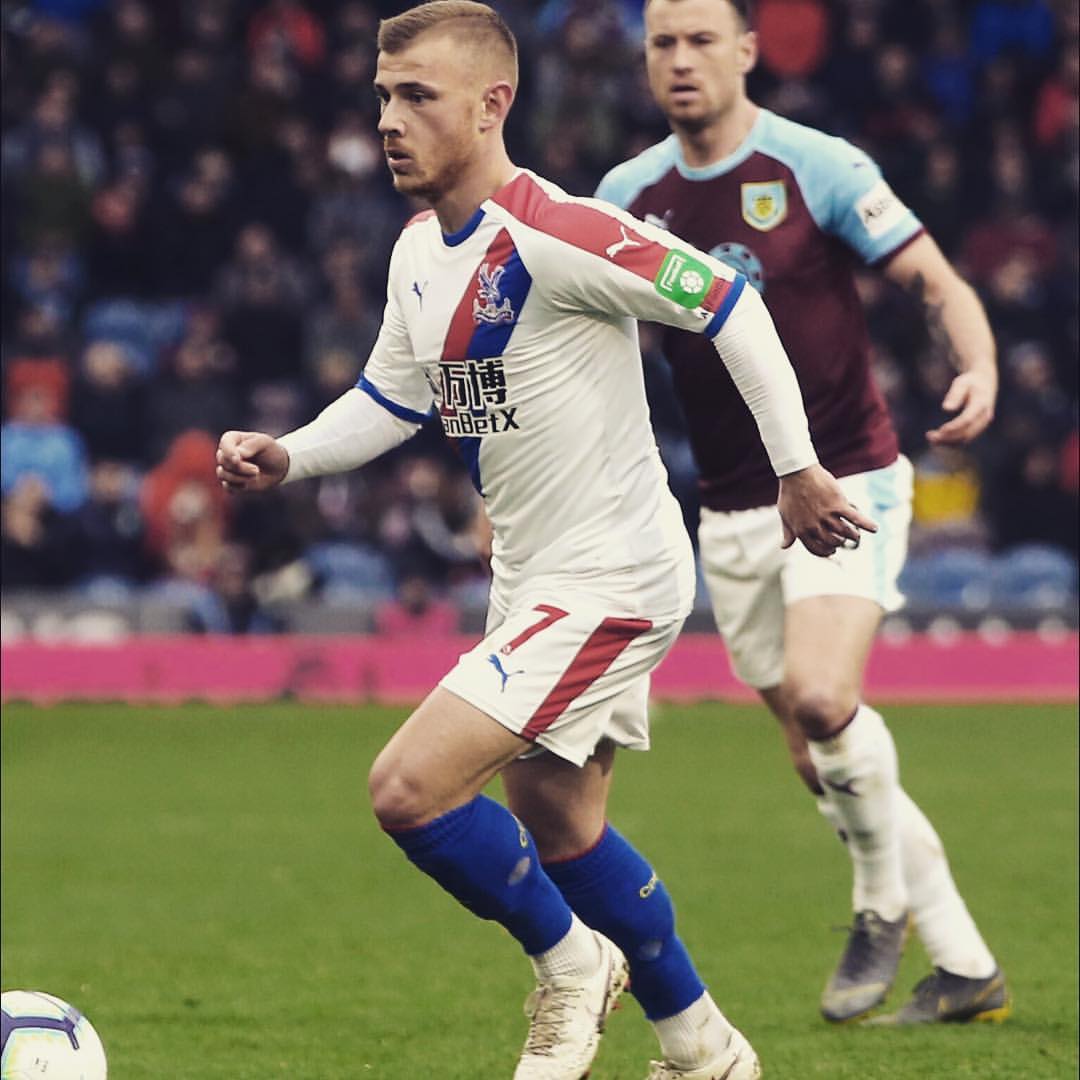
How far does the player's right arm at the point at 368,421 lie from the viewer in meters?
5.11

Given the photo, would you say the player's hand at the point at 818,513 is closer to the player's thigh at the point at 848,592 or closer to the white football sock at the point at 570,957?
the white football sock at the point at 570,957

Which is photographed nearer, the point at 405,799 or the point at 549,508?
the point at 405,799

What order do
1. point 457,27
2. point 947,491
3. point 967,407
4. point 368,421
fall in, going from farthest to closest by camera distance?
point 947,491, point 967,407, point 368,421, point 457,27

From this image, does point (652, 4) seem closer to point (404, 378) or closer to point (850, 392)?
point (850, 392)

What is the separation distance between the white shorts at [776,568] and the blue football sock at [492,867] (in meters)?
1.58

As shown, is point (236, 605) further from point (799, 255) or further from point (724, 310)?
point (724, 310)

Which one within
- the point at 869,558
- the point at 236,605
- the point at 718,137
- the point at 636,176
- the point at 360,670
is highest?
the point at 718,137

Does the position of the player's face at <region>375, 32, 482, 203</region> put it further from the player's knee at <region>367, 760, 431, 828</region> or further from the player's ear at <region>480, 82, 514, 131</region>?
the player's knee at <region>367, 760, 431, 828</region>

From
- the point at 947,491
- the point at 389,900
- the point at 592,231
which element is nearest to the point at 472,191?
the point at 592,231

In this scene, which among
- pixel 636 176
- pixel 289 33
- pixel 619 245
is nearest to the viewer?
pixel 619 245

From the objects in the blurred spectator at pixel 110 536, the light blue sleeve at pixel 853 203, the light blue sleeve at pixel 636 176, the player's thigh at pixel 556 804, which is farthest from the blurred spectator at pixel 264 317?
the player's thigh at pixel 556 804

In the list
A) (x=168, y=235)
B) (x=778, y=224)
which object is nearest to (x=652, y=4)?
(x=778, y=224)

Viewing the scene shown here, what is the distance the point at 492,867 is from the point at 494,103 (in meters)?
1.54

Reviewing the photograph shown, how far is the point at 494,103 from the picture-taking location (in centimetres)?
478
